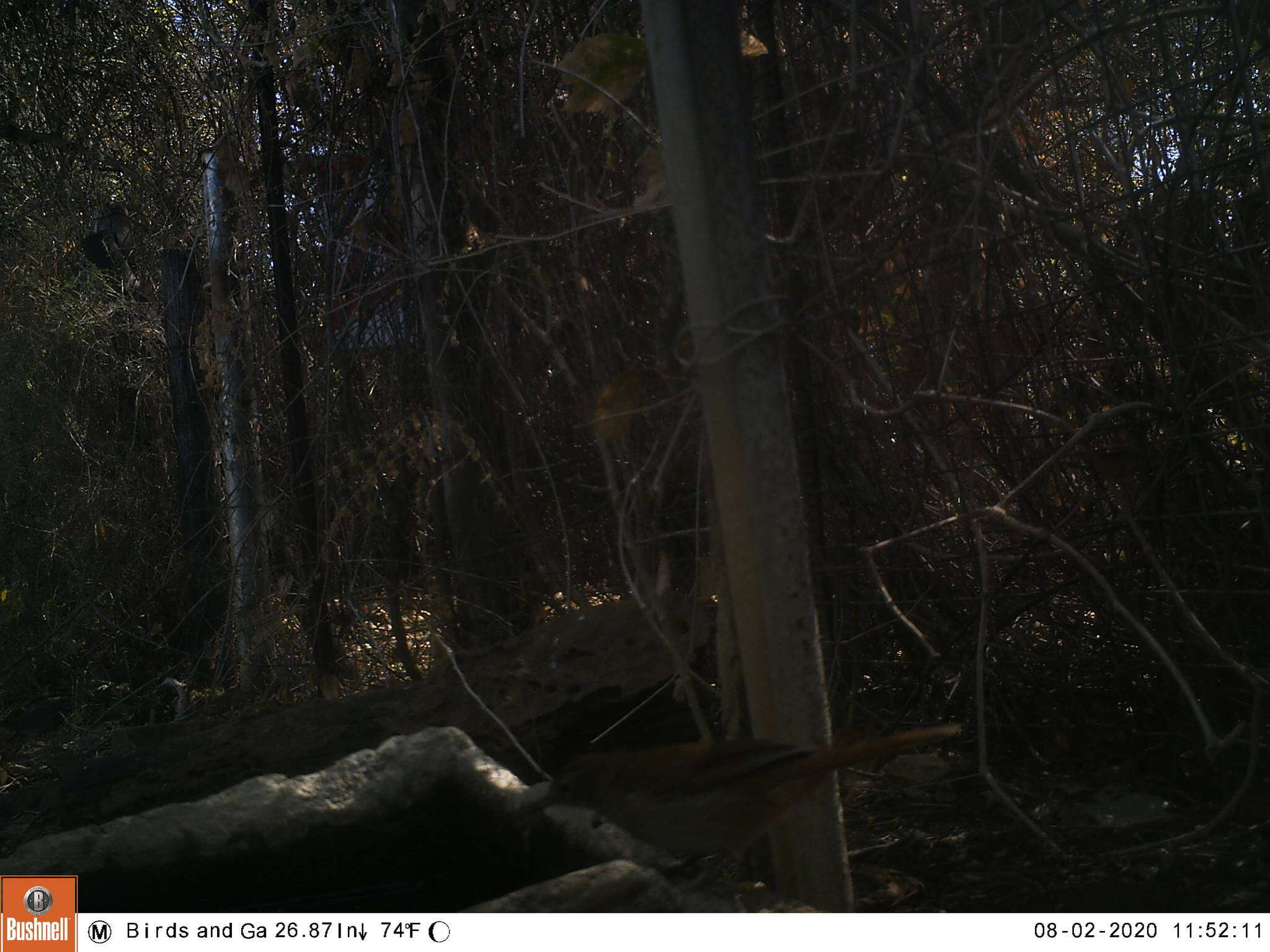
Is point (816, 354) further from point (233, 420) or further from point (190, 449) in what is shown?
point (190, 449)

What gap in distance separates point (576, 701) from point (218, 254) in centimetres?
272


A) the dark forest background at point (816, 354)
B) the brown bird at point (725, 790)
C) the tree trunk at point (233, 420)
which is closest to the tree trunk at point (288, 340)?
the dark forest background at point (816, 354)

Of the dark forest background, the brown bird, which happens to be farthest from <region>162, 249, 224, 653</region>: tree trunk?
the brown bird

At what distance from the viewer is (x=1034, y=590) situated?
9.15ft

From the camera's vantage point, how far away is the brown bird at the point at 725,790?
153 centimetres

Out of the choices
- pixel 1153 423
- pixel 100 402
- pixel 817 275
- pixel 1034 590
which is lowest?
pixel 1034 590

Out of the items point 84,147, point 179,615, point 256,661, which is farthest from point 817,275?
point 84,147

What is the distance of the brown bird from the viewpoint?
153 centimetres
